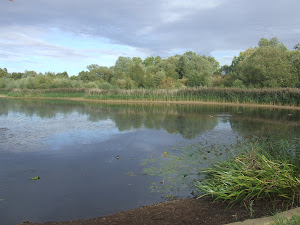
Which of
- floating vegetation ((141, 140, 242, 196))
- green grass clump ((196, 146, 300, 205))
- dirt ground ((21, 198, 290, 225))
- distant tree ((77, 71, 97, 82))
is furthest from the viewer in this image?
distant tree ((77, 71, 97, 82))

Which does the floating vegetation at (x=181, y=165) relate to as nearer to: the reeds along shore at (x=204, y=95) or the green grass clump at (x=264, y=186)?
the green grass clump at (x=264, y=186)

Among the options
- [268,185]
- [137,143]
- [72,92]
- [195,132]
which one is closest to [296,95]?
[195,132]

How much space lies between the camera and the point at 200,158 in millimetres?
8812

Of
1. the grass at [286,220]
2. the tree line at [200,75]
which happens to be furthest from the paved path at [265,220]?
the tree line at [200,75]

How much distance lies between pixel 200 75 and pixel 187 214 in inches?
1830

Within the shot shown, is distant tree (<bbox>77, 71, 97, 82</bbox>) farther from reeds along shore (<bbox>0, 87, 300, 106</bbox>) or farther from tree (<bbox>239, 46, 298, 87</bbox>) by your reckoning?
tree (<bbox>239, 46, 298, 87</bbox>)

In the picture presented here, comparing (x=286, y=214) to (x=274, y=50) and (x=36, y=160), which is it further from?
(x=274, y=50)

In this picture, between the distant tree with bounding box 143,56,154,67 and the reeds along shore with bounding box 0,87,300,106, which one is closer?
the reeds along shore with bounding box 0,87,300,106

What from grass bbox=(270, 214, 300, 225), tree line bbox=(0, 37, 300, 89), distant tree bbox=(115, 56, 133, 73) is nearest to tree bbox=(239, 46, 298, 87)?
tree line bbox=(0, 37, 300, 89)

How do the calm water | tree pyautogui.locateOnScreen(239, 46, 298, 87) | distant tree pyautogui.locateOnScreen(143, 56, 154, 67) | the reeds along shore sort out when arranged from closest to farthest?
the calm water → the reeds along shore → tree pyautogui.locateOnScreen(239, 46, 298, 87) → distant tree pyautogui.locateOnScreen(143, 56, 154, 67)

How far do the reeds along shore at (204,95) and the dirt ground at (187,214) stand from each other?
26435 millimetres

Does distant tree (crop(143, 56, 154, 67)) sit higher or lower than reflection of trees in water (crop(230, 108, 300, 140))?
higher

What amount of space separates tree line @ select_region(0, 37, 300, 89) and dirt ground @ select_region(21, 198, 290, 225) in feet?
24.3

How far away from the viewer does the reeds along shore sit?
2908 centimetres
